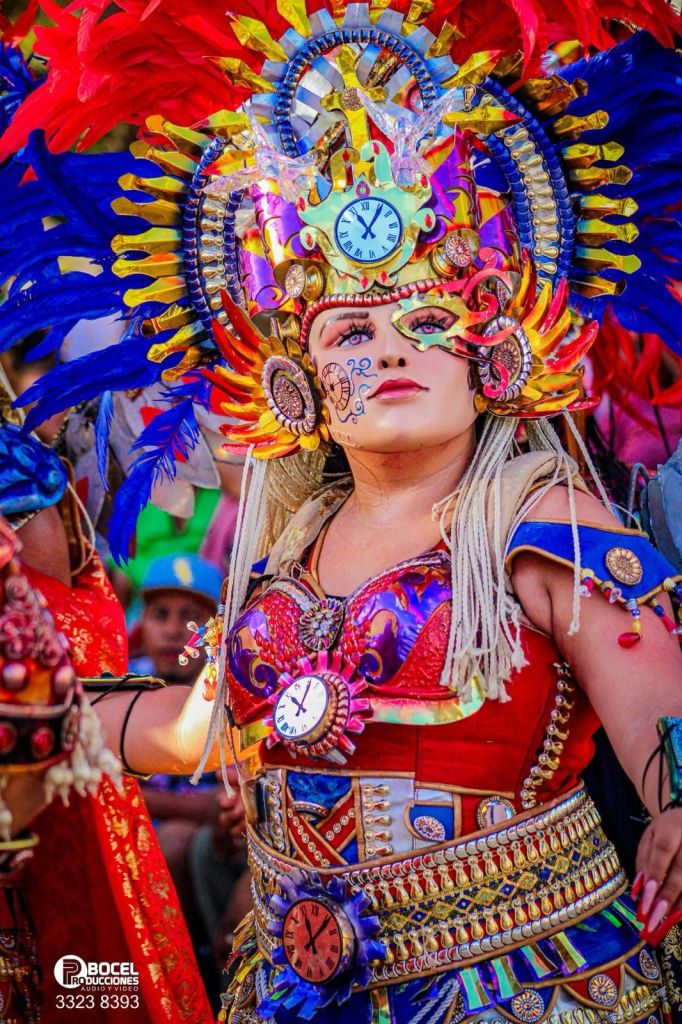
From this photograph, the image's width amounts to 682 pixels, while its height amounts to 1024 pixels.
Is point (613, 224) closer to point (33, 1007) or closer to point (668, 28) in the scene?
point (668, 28)

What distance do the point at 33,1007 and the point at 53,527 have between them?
1055 mm

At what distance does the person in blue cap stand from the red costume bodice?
164 cm

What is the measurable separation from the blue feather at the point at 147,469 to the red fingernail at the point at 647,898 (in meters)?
1.33

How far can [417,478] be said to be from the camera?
8.20ft

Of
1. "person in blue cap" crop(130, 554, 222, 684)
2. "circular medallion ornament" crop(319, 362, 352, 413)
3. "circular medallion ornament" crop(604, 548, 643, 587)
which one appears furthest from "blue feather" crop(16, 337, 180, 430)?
"person in blue cap" crop(130, 554, 222, 684)

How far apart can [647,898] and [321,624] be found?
30.3 inches

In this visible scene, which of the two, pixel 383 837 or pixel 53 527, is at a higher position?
pixel 53 527

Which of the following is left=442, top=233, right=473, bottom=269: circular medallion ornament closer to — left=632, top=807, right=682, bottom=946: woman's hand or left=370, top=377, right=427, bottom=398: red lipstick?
left=370, top=377, right=427, bottom=398: red lipstick

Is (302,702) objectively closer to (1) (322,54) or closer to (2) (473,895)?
(2) (473,895)

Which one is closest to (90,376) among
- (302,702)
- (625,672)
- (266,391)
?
(266,391)

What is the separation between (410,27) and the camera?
7.93ft

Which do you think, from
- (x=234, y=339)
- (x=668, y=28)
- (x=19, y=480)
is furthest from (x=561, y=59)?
(x=19, y=480)

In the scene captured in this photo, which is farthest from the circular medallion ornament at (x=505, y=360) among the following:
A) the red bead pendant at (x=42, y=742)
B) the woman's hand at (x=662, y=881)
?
the red bead pendant at (x=42, y=742)

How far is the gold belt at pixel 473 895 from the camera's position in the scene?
87.3 inches
